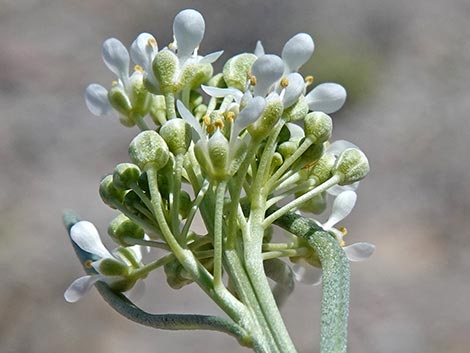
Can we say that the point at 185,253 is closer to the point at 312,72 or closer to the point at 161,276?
the point at 161,276

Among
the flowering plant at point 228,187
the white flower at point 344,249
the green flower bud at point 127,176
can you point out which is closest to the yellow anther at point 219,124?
the flowering plant at point 228,187

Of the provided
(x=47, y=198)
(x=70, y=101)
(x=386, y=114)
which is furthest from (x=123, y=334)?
(x=386, y=114)

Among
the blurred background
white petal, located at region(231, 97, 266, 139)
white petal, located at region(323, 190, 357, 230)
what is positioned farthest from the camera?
the blurred background

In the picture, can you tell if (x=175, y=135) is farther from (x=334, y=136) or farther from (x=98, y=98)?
(x=334, y=136)

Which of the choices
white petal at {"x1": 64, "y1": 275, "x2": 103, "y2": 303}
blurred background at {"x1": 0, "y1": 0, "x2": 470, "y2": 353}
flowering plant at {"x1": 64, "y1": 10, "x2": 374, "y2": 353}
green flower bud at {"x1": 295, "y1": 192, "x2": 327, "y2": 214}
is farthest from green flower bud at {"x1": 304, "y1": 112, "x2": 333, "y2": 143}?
blurred background at {"x1": 0, "y1": 0, "x2": 470, "y2": 353}

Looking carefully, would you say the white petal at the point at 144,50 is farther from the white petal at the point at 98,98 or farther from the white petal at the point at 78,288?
the white petal at the point at 78,288

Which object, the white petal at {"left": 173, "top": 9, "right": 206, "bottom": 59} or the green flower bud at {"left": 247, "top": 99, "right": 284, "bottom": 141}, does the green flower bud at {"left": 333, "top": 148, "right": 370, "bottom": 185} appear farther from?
the white petal at {"left": 173, "top": 9, "right": 206, "bottom": 59}
